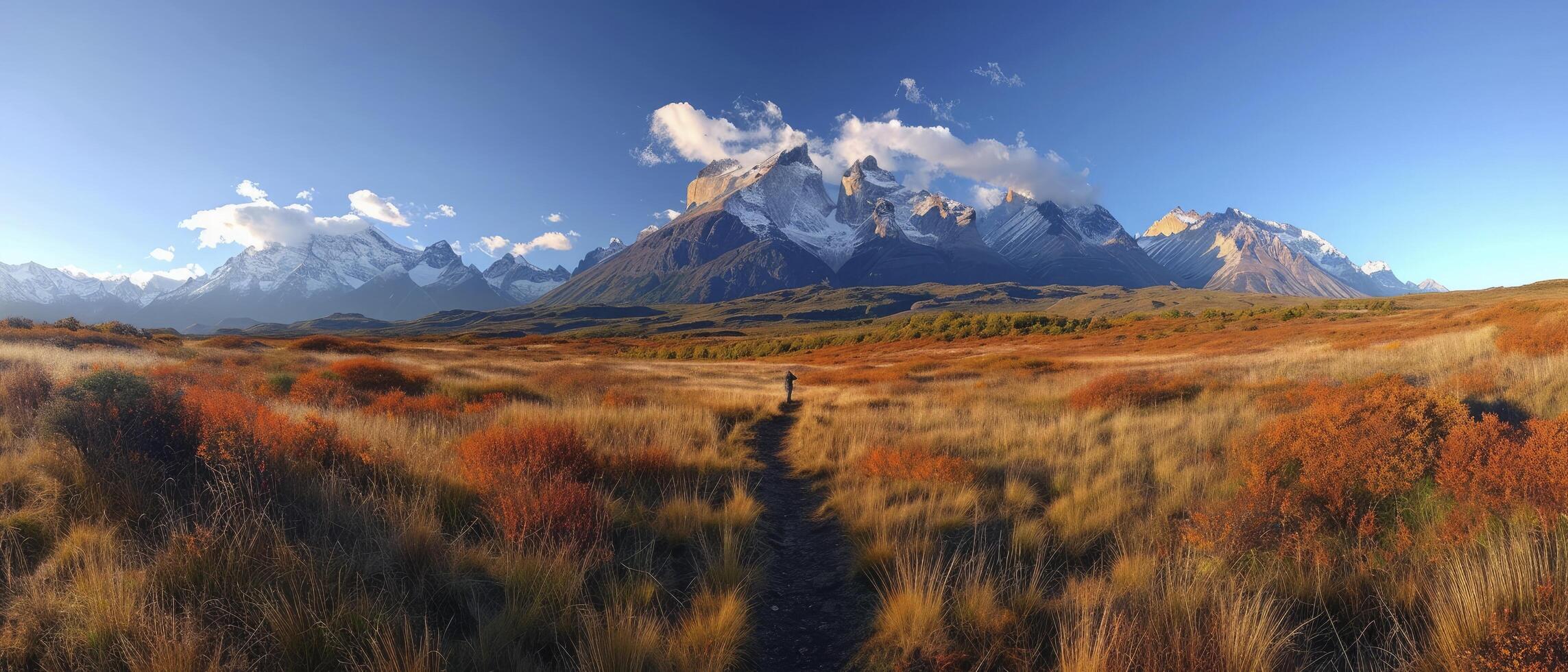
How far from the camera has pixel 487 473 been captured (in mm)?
5977

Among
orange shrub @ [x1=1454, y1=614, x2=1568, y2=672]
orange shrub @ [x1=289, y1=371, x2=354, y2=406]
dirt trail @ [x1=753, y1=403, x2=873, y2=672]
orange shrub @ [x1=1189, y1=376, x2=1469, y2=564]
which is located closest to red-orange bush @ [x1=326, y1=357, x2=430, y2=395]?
orange shrub @ [x1=289, y1=371, x2=354, y2=406]

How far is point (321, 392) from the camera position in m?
12.5

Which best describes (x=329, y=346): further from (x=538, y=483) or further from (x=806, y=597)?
(x=806, y=597)

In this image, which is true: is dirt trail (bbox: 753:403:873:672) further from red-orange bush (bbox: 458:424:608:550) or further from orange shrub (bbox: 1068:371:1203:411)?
orange shrub (bbox: 1068:371:1203:411)

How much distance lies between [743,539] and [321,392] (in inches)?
479

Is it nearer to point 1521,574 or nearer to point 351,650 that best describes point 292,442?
point 351,650

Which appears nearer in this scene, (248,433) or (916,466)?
(248,433)

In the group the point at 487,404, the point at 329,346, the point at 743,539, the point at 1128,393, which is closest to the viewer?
the point at 743,539

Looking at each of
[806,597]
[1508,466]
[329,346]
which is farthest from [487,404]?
[329,346]

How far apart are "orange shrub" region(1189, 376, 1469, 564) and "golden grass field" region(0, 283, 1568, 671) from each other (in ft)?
0.12

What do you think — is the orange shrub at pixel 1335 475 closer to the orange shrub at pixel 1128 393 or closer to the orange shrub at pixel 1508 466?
the orange shrub at pixel 1508 466

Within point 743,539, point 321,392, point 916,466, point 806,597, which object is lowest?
point 806,597

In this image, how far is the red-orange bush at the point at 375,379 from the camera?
15125mm

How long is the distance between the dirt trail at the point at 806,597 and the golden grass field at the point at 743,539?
61 mm
